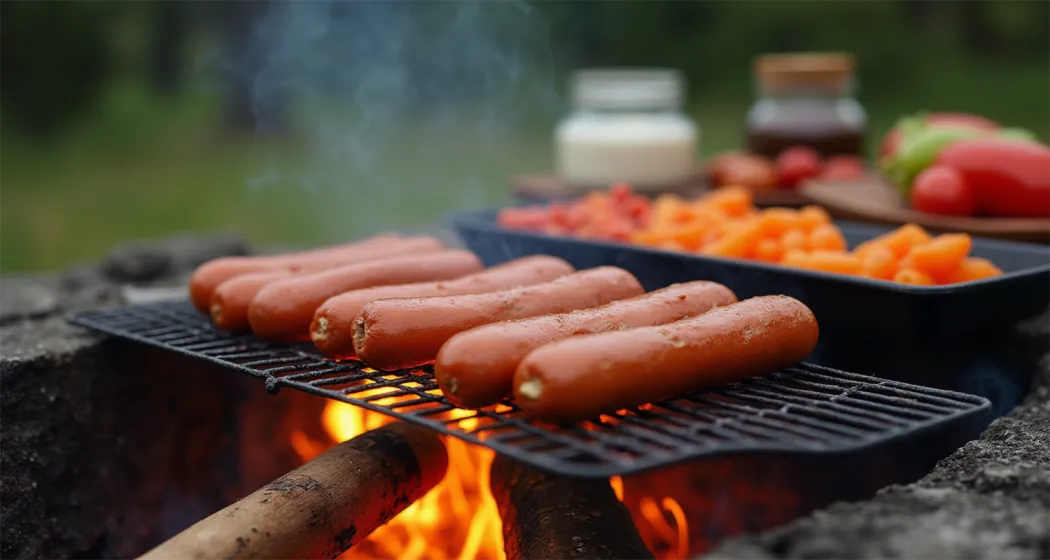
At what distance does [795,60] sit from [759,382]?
3492mm

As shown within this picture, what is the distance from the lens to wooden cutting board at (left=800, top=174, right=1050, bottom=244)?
349cm

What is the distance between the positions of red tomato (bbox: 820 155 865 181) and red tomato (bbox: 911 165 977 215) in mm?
→ 825

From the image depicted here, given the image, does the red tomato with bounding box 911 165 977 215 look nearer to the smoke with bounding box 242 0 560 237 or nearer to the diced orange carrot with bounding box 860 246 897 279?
the diced orange carrot with bounding box 860 246 897 279

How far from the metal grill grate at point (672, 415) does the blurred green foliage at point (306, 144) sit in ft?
27.8

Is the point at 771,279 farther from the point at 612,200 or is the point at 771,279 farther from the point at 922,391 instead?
the point at 612,200

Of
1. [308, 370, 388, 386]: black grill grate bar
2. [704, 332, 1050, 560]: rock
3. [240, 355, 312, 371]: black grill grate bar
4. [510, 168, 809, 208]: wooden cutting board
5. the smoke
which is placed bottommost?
[704, 332, 1050, 560]: rock

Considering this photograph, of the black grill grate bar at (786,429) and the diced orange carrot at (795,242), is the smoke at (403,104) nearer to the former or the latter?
the diced orange carrot at (795,242)

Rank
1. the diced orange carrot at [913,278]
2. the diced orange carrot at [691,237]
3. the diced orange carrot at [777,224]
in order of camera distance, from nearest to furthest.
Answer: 1. the diced orange carrot at [913,278]
2. the diced orange carrot at [777,224]
3. the diced orange carrot at [691,237]

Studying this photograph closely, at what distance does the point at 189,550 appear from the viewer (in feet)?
6.97

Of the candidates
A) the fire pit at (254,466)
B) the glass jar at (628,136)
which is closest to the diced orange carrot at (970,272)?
the fire pit at (254,466)

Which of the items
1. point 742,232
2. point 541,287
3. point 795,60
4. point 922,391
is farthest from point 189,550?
point 795,60

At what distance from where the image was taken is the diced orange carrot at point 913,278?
2752mm

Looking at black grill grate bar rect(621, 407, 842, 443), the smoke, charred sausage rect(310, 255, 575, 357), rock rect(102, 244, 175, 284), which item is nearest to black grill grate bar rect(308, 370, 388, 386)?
charred sausage rect(310, 255, 575, 357)

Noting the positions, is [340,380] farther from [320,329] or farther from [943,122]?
[943,122]
